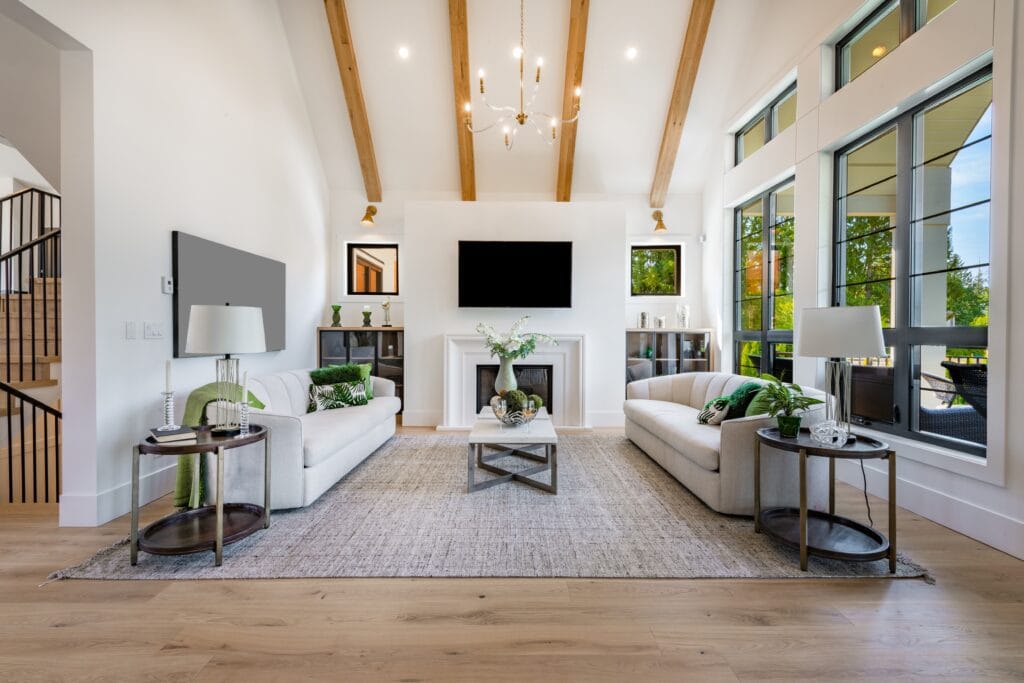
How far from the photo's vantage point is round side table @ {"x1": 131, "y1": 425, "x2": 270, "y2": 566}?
87.0 inches

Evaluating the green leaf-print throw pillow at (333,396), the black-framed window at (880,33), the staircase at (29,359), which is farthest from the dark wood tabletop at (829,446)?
the staircase at (29,359)

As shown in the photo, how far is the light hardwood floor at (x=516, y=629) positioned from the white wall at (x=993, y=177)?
0.50 meters

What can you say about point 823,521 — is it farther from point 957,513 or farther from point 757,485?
point 957,513

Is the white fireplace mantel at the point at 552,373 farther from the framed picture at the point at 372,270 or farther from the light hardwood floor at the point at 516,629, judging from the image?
the light hardwood floor at the point at 516,629

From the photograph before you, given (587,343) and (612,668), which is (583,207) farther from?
(612,668)

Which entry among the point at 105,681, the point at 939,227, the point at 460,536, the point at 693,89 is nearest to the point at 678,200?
the point at 693,89

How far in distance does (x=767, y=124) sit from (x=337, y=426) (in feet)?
17.3

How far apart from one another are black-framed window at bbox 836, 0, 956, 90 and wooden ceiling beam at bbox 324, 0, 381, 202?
4786 millimetres

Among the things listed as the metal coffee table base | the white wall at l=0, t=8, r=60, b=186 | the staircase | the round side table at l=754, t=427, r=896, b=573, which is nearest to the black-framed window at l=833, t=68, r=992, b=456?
the round side table at l=754, t=427, r=896, b=573

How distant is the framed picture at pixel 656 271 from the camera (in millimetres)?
6578

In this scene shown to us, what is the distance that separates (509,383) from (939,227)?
324 centimetres

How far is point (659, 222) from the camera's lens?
628 centimetres

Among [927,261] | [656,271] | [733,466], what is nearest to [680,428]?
[733,466]

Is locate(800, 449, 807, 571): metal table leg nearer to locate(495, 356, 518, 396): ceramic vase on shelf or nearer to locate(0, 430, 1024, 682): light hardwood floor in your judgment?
locate(0, 430, 1024, 682): light hardwood floor
